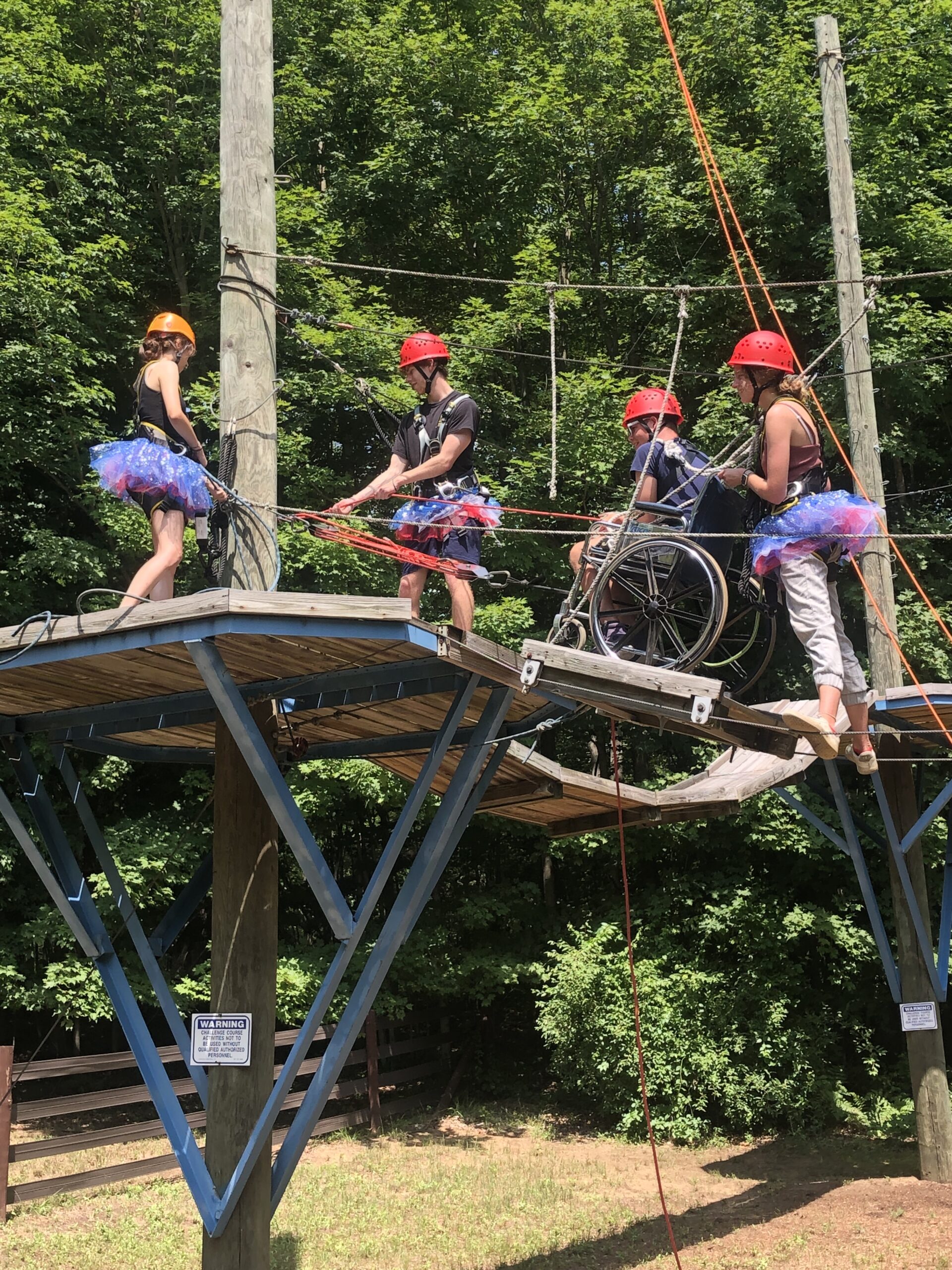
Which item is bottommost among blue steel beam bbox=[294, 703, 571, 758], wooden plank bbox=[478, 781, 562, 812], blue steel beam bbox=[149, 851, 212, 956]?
blue steel beam bbox=[149, 851, 212, 956]

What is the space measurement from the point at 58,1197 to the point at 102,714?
16.4 ft

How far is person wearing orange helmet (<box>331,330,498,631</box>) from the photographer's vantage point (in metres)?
5.74

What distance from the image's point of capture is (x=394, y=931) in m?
4.62

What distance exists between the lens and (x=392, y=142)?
14.7m

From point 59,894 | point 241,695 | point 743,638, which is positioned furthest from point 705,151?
point 59,894

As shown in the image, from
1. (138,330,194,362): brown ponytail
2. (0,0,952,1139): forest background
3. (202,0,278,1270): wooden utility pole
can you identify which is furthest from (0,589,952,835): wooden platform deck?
(0,0,952,1139): forest background

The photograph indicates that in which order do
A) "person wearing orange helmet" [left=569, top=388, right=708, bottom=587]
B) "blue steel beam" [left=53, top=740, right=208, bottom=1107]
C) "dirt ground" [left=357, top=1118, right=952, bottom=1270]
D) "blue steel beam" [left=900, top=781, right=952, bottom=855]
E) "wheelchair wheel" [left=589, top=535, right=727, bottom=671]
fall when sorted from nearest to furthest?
"blue steel beam" [left=53, top=740, right=208, bottom=1107]
"wheelchair wheel" [left=589, top=535, right=727, bottom=671]
"person wearing orange helmet" [left=569, top=388, right=708, bottom=587]
"dirt ground" [left=357, top=1118, right=952, bottom=1270]
"blue steel beam" [left=900, top=781, right=952, bottom=855]

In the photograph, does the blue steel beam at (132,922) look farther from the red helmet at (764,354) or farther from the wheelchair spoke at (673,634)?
the red helmet at (764,354)

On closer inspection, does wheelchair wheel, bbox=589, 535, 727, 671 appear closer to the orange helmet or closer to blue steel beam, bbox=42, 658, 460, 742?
blue steel beam, bbox=42, 658, 460, 742

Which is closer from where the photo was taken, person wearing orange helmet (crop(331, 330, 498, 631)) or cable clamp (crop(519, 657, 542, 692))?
cable clamp (crop(519, 657, 542, 692))

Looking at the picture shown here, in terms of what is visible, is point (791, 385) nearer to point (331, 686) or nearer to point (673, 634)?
point (673, 634)

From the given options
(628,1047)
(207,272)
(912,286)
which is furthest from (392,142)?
(628,1047)

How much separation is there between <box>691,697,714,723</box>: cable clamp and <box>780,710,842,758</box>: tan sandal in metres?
0.51

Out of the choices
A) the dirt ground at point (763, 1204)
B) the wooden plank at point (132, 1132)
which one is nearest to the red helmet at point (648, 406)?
the dirt ground at point (763, 1204)
